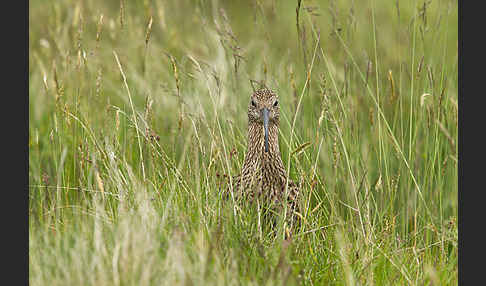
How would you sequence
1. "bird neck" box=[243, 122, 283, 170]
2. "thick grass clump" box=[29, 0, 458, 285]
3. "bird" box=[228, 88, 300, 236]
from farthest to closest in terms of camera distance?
"bird neck" box=[243, 122, 283, 170], "bird" box=[228, 88, 300, 236], "thick grass clump" box=[29, 0, 458, 285]

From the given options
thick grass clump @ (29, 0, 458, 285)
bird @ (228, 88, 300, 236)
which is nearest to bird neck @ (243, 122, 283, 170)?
bird @ (228, 88, 300, 236)

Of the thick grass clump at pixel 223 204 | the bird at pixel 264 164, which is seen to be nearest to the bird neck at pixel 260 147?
the bird at pixel 264 164

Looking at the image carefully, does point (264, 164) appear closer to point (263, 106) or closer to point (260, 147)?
point (260, 147)

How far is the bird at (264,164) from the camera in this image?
371 cm

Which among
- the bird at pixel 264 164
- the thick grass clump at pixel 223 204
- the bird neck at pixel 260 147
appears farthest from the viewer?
the bird neck at pixel 260 147

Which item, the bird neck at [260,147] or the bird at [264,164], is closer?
the bird at [264,164]

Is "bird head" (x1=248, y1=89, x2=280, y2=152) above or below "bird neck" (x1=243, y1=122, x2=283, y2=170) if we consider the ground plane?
above

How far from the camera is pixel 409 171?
143 inches

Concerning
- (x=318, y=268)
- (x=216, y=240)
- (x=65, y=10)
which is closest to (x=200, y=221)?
(x=216, y=240)

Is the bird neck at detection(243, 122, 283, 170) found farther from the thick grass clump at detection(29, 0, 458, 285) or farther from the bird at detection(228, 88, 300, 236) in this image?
the thick grass clump at detection(29, 0, 458, 285)

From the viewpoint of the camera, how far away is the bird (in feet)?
12.2

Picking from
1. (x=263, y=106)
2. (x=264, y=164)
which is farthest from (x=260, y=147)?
(x=263, y=106)

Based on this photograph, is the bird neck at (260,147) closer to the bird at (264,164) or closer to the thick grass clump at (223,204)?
the bird at (264,164)

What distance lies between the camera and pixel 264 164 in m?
3.88
